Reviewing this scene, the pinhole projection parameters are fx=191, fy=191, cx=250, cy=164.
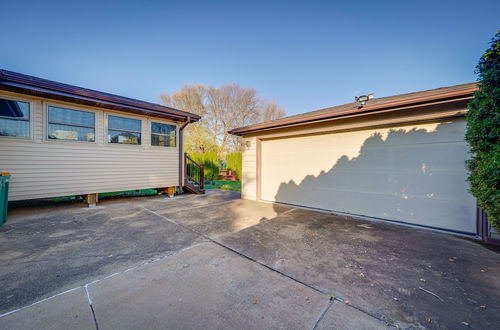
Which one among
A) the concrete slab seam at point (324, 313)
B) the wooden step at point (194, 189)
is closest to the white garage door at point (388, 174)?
the concrete slab seam at point (324, 313)

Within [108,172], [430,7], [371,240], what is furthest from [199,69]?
[371,240]

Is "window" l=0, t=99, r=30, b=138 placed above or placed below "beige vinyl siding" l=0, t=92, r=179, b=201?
above

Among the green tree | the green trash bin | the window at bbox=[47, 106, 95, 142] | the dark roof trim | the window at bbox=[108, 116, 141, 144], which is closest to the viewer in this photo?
the green tree

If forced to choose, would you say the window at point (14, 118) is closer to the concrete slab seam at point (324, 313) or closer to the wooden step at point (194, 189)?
the wooden step at point (194, 189)

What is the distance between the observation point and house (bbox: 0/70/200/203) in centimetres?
468

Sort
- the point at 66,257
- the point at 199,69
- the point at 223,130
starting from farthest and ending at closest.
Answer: the point at 223,130
the point at 199,69
the point at 66,257

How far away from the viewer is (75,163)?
5.54 m

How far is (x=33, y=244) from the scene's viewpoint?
3.05 m

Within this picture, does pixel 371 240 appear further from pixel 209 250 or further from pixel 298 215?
pixel 209 250

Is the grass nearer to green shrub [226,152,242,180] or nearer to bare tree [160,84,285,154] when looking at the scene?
green shrub [226,152,242,180]

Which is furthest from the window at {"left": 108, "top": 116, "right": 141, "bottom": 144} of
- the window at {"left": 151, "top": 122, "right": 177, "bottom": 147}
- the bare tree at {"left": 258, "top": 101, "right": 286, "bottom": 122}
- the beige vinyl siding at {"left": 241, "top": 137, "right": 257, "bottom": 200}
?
the bare tree at {"left": 258, "top": 101, "right": 286, "bottom": 122}

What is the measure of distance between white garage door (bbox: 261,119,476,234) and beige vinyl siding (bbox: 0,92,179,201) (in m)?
4.95

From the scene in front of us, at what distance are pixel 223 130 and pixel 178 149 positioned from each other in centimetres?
1100

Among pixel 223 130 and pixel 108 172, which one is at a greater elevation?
pixel 223 130
